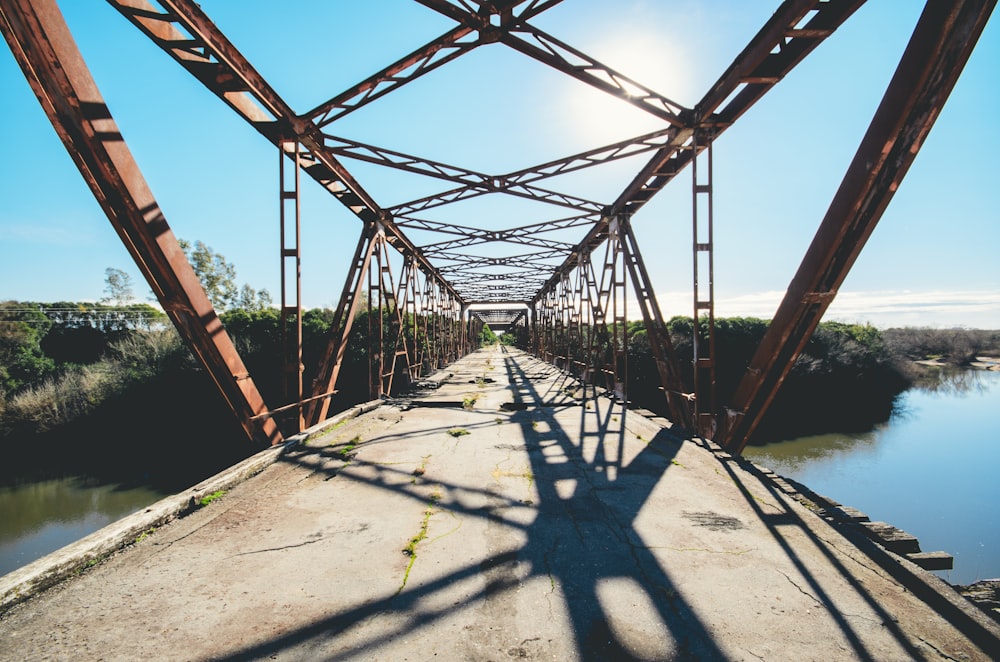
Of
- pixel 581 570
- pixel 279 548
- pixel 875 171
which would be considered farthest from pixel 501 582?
pixel 875 171

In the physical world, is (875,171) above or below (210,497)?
above

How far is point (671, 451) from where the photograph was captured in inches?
204

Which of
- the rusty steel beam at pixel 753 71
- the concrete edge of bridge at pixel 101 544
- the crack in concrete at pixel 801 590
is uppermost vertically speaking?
the rusty steel beam at pixel 753 71

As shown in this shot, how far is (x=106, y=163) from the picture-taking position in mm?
3096

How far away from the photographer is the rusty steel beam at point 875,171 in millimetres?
2604

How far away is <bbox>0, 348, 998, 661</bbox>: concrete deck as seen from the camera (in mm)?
1904

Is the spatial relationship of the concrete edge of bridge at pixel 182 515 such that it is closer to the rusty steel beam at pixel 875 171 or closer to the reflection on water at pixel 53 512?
the rusty steel beam at pixel 875 171

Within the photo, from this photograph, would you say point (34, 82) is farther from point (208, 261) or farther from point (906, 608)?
point (208, 261)

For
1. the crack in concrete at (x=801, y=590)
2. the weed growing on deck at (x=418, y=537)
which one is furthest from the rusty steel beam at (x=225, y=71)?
the crack in concrete at (x=801, y=590)

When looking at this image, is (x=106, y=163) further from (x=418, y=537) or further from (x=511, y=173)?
(x=511, y=173)

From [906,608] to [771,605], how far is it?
686 mm

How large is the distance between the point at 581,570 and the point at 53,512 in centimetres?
1986

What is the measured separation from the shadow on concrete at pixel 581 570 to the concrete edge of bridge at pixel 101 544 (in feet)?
3.54

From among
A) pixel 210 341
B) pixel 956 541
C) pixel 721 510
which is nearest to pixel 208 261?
Answer: pixel 210 341
